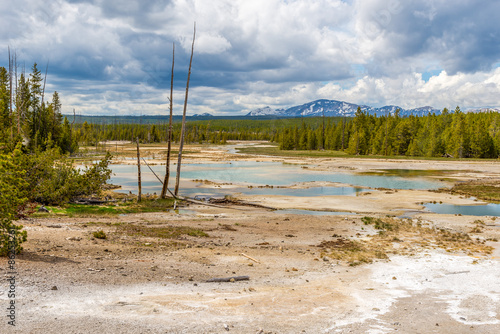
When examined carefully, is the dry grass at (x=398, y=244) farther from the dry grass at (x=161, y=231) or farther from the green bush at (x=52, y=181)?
the green bush at (x=52, y=181)

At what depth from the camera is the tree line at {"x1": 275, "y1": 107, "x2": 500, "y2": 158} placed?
94062mm

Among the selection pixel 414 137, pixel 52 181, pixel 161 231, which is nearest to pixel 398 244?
pixel 161 231

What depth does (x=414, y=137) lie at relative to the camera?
108312 mm

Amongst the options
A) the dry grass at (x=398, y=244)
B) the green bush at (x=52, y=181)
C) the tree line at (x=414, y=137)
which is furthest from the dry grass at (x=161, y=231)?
the tree line at (x=414, y=137)

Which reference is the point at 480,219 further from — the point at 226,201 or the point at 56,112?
the point at 56,112

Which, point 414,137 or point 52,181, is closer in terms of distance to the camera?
point 52,181

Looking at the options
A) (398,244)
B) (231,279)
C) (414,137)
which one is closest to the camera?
(231,279)

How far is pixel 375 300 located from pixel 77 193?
20900 mm

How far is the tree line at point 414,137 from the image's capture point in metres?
94.1

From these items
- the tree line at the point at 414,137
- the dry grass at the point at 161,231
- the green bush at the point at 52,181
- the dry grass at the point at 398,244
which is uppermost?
the tree line at the point at 414,137

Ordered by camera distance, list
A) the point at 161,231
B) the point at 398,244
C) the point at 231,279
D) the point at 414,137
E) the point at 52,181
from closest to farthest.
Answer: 1. the point at 231,279
2. the point at 398,244
3. the point at 161,231
4. the point at 52,181
5. the point at 414,137

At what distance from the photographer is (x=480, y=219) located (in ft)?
74.7

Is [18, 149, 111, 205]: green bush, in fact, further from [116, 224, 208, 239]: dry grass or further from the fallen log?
the fallen log

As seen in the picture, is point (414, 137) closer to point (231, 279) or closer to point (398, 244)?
point (398, 244)
